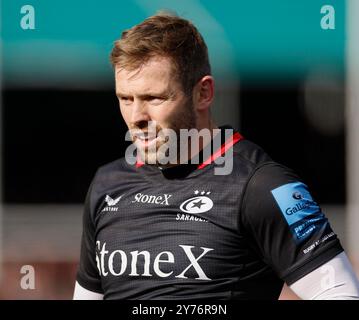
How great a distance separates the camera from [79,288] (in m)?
2.93

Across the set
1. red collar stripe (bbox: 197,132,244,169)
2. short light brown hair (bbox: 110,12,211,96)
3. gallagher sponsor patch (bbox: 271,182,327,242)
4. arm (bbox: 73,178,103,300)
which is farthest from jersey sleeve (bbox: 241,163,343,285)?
arm (bbox: 73,178,103,300)

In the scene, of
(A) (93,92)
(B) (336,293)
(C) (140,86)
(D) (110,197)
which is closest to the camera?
(B) (336,293)

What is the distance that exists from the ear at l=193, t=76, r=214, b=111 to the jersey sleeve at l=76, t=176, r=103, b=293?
54 centimetres

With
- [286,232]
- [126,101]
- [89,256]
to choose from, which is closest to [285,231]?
[286,232]

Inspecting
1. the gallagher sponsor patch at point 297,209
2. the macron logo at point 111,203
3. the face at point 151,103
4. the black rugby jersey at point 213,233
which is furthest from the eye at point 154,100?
the gallagher sponsor patch at point 297,209

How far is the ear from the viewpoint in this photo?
2715 millimetres

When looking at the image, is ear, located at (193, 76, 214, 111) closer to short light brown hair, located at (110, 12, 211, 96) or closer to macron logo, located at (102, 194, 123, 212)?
short light brown hair, located at (110, 12, 211, 96)

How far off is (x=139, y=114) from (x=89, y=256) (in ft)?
2.02

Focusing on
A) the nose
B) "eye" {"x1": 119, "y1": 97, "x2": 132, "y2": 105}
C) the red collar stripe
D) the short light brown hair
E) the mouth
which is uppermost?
the short light brown hair

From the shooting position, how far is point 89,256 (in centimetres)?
285

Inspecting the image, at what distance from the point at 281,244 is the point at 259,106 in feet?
15.3

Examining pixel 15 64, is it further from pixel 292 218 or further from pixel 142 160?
pixel 292 218

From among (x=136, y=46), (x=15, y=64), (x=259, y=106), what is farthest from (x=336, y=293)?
(x=15, y=64)

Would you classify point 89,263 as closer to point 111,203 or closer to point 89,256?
point 89,256
